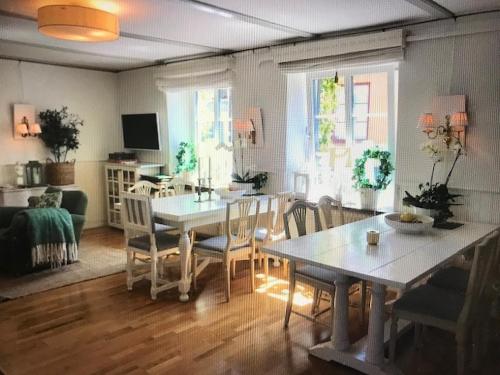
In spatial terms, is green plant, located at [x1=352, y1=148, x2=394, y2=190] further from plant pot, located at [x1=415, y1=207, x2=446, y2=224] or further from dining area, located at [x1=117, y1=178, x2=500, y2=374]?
plant pot, located at [x1=415, y1=207, x2=446, y2=224]

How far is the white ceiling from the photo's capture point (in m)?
2.94

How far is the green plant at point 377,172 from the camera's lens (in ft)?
12.5

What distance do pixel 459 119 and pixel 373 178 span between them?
930 mm

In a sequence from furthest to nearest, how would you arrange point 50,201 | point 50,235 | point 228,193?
1. point 50,201
2. point 228,193
3. point 50,235

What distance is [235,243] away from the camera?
3.62 meters

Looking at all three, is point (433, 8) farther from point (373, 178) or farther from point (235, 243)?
point (235, 243)

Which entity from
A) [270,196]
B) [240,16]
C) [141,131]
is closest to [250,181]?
[270,196]

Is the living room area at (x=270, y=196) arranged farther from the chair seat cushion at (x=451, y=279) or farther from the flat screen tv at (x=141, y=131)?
the flat screen tv at (x=141, y=131)

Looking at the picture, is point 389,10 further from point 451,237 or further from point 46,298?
point 46,298

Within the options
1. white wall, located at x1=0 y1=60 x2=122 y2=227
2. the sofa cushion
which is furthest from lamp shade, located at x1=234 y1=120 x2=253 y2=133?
white wall, located at x1=0 y1=60 x2=122 y2=227

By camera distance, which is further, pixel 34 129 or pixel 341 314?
pixel 34 129

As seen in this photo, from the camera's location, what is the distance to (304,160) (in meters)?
4.55

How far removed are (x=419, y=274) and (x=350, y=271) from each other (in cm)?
33

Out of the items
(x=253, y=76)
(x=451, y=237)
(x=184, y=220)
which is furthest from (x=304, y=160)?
(x=451, y=237)
